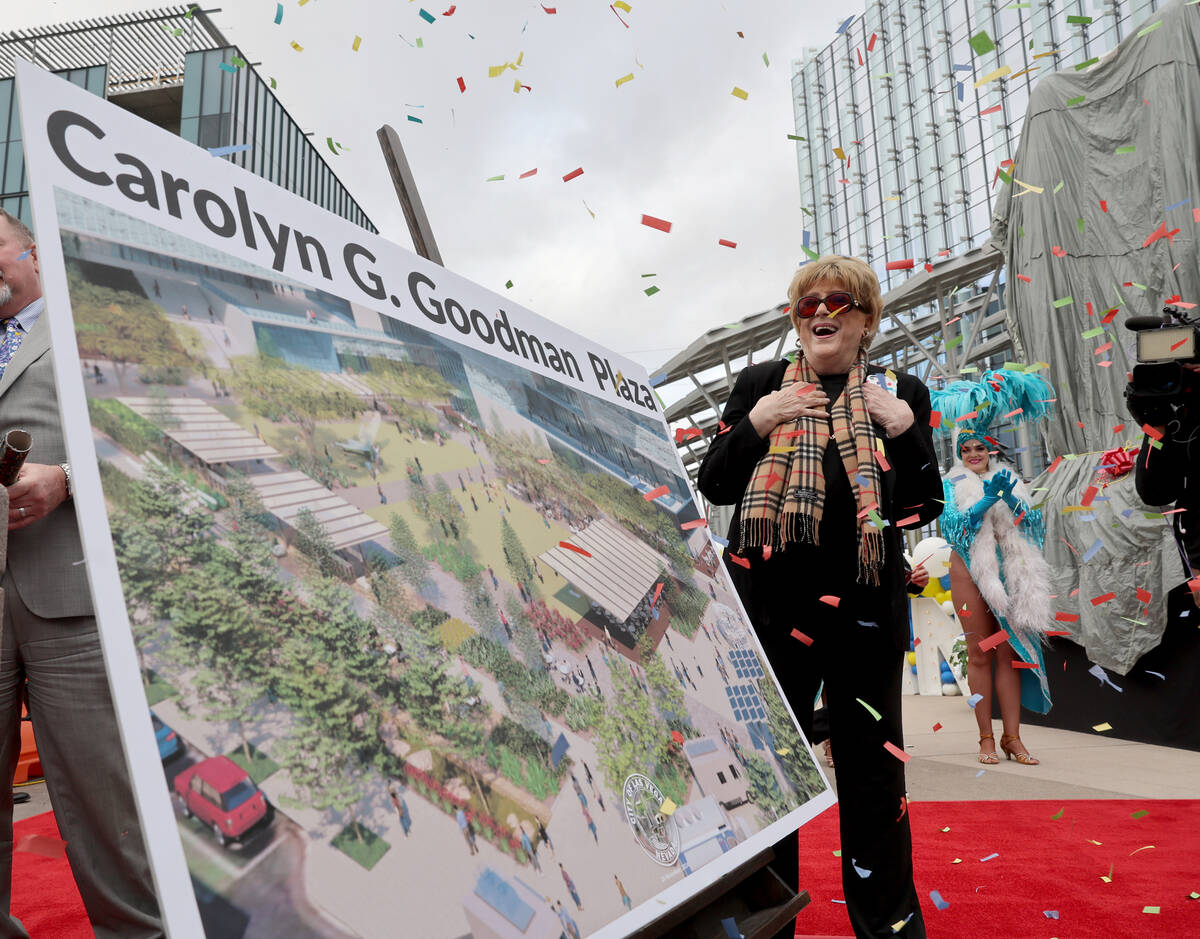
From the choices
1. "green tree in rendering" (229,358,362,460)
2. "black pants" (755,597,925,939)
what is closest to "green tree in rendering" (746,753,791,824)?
"black pants" (755,597,925,939)

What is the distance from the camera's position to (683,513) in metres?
1.69

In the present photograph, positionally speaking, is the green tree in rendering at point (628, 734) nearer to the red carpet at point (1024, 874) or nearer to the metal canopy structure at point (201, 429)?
the metal canopy structure at point (201, 429)

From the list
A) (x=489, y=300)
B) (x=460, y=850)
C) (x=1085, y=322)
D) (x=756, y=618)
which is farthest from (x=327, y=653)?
(x=1085, y=322)

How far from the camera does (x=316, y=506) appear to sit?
0.90m

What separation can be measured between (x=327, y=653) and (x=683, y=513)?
974 mm

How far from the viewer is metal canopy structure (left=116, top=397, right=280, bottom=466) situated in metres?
0.80

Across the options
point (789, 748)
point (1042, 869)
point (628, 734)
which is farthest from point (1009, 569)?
point (628, 734)

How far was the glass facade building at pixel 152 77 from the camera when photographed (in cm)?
2550

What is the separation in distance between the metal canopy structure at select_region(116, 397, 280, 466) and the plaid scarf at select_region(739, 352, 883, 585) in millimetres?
1043

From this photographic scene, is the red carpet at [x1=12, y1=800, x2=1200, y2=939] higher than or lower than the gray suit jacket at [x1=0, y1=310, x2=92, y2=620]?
lower

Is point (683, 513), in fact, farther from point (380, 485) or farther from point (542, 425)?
point (380, 485)

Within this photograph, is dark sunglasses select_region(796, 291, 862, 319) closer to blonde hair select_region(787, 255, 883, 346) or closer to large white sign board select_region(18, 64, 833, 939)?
blonde hair select_region(787, 255, 883, 346)

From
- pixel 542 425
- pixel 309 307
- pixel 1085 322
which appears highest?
pixel 1085 322

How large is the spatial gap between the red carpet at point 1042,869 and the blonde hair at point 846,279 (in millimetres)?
1419
